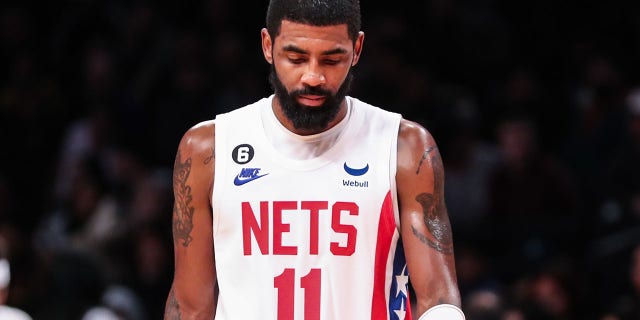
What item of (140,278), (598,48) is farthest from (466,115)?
(140,278)

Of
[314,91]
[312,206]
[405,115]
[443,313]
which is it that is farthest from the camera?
[405,115]

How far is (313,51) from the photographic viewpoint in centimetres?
402

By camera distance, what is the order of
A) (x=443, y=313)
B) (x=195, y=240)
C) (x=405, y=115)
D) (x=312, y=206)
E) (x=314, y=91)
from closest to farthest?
(x=443, y=313) < (x=314, y=91) < (x=312, y=206) < (x=195, y=240) < (x=405, y=115)

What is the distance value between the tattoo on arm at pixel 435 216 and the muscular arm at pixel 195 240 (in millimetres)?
708

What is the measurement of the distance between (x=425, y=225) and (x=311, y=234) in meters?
0.37

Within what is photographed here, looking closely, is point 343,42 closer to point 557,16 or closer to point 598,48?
point 598,48

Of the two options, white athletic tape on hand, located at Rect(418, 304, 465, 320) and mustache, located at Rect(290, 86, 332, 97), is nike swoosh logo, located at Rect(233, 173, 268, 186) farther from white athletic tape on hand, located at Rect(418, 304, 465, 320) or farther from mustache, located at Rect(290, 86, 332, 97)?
white athletic tape on hand, located at Rect(418, 304, 465, 320)

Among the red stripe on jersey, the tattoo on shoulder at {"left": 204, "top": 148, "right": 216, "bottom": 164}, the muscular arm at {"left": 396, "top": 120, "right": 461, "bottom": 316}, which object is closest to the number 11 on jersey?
the red stripe on jersey

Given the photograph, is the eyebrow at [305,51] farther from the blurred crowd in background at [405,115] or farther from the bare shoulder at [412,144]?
the blurred crowd in background at [405,115]

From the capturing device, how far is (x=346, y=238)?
13.6 ft

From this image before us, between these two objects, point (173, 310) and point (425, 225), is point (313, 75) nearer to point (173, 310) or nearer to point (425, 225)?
point (425, 225)

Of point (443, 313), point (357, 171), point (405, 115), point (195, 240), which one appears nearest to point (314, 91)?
Answer: point (357, 171)

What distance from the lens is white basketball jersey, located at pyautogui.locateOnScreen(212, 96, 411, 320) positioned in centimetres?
414

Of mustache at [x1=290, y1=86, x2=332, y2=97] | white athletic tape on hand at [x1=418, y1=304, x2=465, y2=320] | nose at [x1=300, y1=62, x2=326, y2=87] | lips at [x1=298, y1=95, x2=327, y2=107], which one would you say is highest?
nose at [x1=300, y1=62, x2=326, y2=87]
